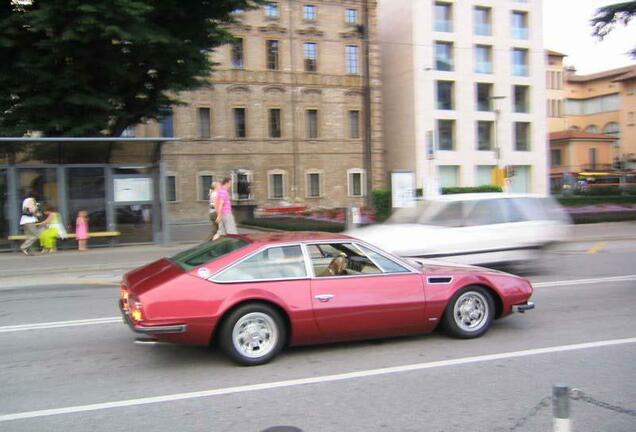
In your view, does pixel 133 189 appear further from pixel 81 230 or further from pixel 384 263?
pixel 384 263

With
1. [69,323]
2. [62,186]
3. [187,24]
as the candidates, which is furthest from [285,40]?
[69,323]

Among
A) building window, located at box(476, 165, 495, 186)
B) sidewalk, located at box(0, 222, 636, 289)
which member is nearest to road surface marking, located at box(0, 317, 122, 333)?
sidewalk, located at box(0, 222, 636, 289)

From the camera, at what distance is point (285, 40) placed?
4022 cm

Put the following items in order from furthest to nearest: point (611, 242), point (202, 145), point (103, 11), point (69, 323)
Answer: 1. point (202, 145)
2. point (611, 242)
3. point (103, 11)
4. point (69, 323)

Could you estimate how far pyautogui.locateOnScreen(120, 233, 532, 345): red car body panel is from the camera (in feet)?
16.6

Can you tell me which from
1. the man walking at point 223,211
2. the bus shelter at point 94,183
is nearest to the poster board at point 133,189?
the bus shelter at point 94,183

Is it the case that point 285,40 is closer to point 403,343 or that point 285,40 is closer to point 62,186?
point 62,186

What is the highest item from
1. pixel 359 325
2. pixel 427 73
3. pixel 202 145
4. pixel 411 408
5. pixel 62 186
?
pixel 427 73

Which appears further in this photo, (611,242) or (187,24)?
(611,242)

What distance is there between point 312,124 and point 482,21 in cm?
1728

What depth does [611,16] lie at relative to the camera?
24797 millimetres

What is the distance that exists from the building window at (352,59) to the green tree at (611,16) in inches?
771

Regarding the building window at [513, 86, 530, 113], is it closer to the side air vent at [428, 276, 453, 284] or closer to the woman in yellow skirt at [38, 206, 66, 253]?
the woman in yellow skirt at [38, 206, 66, 253]

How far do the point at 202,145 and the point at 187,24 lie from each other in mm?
22974
